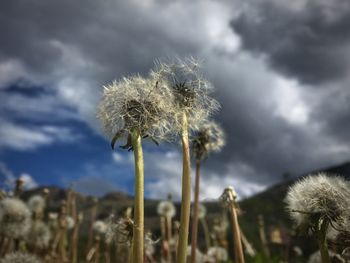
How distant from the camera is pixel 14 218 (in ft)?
28.7

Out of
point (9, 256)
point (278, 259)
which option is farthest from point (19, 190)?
point (278, 259)

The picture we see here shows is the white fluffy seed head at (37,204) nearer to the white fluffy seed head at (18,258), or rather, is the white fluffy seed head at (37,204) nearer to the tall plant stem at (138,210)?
the white fluffy seed head at (18,258)

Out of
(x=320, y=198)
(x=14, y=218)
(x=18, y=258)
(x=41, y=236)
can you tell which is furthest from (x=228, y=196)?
(x=41, y=236)

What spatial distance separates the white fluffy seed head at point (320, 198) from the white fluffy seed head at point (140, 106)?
4.77 ft

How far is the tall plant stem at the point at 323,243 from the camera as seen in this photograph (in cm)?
367

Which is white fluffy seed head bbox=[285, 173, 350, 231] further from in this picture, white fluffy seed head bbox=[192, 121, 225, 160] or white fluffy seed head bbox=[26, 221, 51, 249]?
white fluffy seed head bbox=[26, 221, 51, 249]

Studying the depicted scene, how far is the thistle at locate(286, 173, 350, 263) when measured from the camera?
385cm

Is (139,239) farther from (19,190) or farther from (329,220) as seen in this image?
(19,190)

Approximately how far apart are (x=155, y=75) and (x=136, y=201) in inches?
51.7

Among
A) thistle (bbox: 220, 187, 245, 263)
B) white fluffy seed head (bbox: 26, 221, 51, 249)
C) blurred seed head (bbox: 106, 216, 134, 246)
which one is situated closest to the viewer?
thistle (bbox: 220, 187, 245, 263)

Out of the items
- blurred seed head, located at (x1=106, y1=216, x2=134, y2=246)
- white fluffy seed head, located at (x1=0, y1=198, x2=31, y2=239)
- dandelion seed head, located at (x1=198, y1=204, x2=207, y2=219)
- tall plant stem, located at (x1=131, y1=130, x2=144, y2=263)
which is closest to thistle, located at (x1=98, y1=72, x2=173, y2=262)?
tall plant stem, located at (x1=131, y1=130, x2=144, y2=263)

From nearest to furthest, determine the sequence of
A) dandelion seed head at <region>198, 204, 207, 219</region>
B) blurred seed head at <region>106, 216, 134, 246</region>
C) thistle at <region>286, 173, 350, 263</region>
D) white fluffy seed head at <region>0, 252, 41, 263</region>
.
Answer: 1. thistle at <region>286, 173, 350, 263</region>
2. blurred seed head at <region>106, 216, 134, 246</region>
3. white fluffy seed head at <region>0, 252, 41, 263</region>
4. dandelion seed head at <region>198, 204, 207, 219</region>

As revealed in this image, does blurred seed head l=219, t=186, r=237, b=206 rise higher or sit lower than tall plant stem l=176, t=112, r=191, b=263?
higher

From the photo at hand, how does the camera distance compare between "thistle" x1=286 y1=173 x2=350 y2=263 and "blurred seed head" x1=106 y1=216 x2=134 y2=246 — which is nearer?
"thistle" x1=286 y1=173 x2=350 y2=263
